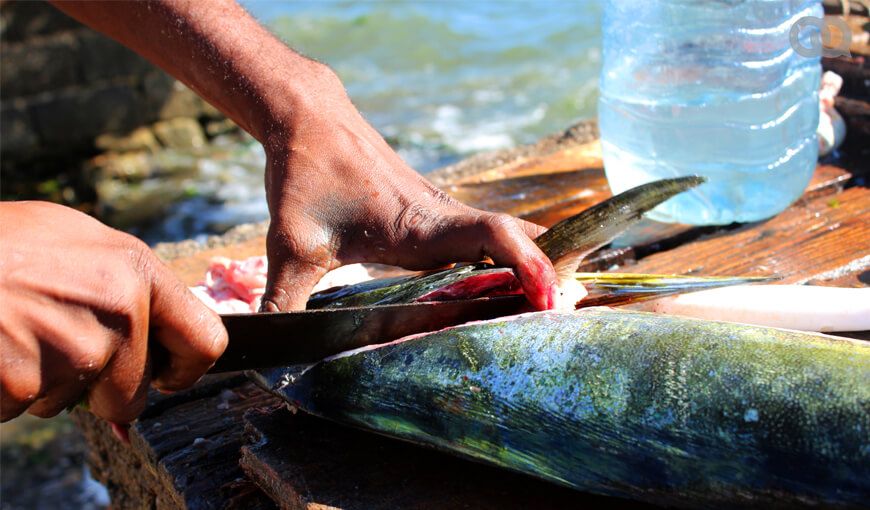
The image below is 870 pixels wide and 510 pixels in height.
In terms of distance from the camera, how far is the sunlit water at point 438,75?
9781mm

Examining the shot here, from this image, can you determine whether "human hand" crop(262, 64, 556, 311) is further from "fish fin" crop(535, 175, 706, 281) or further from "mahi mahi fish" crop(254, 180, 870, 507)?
"mahi mahi fish" crop(254, 180, 870, 507)

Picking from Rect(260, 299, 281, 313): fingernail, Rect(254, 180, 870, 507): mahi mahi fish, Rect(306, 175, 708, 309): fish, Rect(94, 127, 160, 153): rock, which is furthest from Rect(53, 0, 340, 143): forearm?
Rect(94, 127, 160, 153): rock

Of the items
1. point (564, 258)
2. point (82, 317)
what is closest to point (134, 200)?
point (564, 258)

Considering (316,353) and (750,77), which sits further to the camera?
(750,77)

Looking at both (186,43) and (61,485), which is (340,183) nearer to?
(186,43)

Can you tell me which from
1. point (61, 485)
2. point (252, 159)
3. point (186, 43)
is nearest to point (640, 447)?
point (186, 43)

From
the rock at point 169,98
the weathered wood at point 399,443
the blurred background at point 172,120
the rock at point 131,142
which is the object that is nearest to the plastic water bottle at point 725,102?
the weathered wood at point 399,443

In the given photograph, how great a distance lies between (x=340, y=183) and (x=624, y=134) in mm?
1521

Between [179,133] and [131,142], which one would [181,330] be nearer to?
[131,142]

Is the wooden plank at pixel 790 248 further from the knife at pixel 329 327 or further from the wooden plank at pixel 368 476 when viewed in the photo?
the wooden plank at pixel 368 476

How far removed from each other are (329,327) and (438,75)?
1235cm

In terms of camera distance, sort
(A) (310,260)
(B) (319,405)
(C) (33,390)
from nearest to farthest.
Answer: (C) (33,390)
(B) (319,405)
(A) (310,260)

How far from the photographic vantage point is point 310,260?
2.42 meters

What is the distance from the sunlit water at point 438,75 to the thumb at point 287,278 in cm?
633
